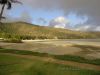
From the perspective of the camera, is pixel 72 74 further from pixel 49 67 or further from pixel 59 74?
pixel 49 67

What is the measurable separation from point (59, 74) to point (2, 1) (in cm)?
2416

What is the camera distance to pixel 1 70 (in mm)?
20156

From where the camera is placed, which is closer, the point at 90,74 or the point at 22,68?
the point at 90,74

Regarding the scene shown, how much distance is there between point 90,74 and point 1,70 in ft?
21.5

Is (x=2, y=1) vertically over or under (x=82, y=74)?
over

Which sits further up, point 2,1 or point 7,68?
point 2,1

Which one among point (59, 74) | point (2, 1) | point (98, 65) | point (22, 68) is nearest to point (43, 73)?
point (59, 74)

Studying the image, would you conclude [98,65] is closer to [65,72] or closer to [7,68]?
[65,72]

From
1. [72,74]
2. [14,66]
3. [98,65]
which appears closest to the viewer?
[72,74]

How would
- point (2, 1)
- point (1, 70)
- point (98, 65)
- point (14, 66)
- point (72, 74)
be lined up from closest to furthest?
1. point (72, 74)
2. point (1, 70)
3. point (14, 66)
4. point (98, 65)
5. point (2, 1)

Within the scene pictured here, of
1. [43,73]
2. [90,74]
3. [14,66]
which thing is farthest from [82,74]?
[14,66]

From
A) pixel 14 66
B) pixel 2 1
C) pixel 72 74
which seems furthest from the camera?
pixel 2 1

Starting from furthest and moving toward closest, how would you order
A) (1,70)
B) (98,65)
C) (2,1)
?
(2,1)
(98,65)
(1,70)

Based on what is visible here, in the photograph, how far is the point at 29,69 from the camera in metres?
20.2
